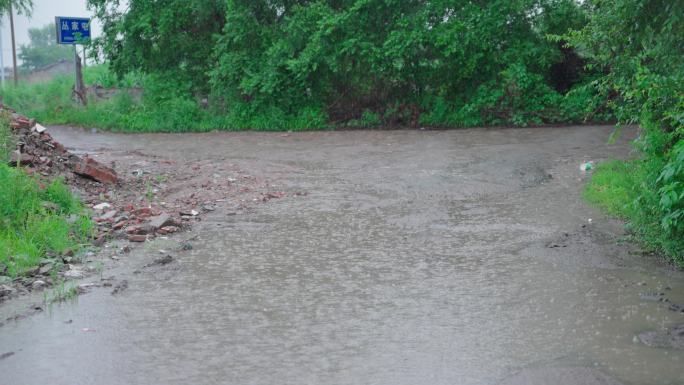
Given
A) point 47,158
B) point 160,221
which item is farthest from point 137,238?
point 47,158

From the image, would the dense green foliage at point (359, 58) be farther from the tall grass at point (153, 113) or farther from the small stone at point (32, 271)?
the small stone at point (32, 271)

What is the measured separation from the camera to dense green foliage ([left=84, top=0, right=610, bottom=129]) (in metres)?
17.8

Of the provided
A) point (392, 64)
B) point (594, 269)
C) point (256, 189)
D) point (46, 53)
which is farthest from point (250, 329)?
point (46, 53)

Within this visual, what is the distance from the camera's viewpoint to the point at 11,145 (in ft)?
33.9

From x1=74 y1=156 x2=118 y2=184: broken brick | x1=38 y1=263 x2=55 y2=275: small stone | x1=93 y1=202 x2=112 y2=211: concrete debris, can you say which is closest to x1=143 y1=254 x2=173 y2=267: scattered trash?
x1=38 y1=263 x2=55 y2=275: small stone

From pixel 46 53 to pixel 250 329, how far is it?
71762 mm

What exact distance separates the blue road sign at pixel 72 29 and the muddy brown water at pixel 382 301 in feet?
39.1

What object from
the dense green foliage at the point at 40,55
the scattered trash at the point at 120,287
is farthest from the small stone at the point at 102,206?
the dense green foliage at the point at 40,55

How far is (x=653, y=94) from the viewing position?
291 inches

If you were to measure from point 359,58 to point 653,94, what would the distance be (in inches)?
468

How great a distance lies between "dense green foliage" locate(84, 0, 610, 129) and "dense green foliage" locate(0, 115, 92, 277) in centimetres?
962

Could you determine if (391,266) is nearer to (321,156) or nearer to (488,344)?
(488,344)

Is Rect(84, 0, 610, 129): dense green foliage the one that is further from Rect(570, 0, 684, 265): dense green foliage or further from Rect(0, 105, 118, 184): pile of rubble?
Rect(570, 0, 684, 265): dense green foliage

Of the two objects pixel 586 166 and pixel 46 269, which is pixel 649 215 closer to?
pixel 586 166
